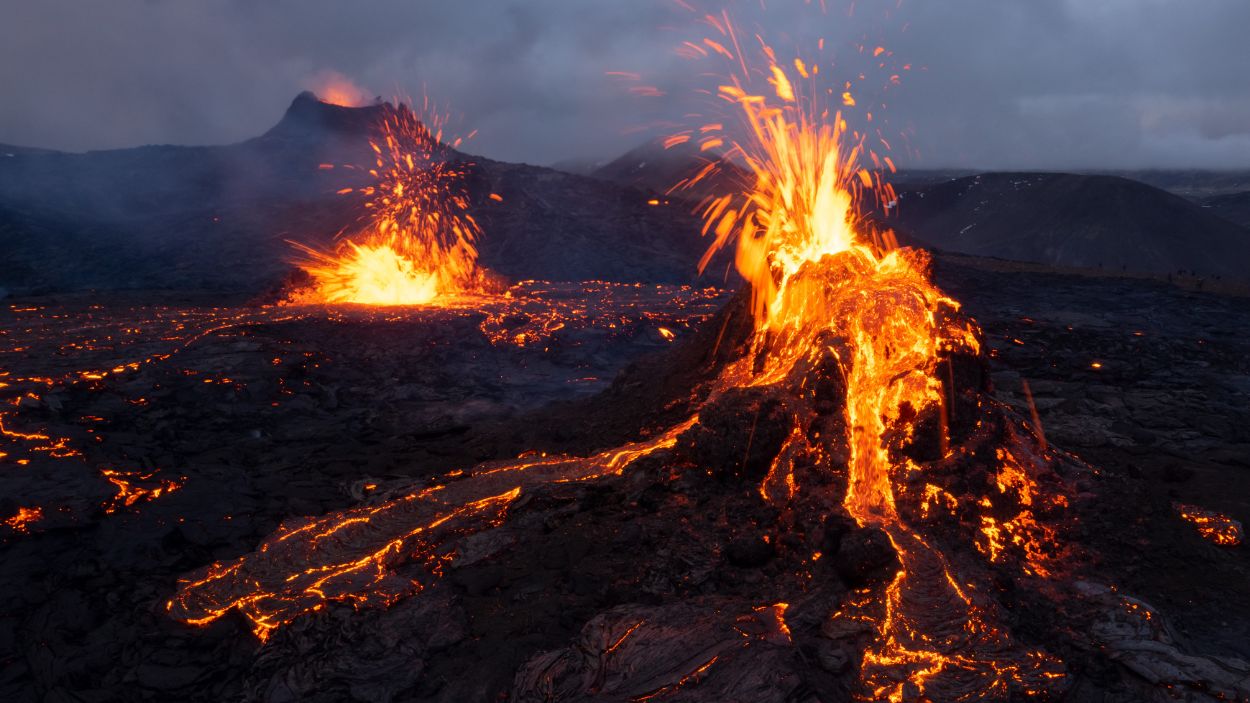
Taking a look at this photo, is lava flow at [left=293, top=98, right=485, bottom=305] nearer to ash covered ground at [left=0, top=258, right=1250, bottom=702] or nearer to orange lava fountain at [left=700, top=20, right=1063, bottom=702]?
ash covered ground at [left=0, top=258, right=1250, bottom=702]

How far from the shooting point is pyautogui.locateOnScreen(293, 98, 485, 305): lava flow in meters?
23.6

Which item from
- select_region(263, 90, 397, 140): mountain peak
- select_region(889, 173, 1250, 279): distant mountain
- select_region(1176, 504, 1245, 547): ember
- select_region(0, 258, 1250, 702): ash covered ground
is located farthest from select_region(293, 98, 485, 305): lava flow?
select_region(889, 173, 1250, 279): distant mountain

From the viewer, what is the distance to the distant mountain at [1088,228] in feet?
187

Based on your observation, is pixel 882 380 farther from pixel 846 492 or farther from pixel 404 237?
pixel 404 237

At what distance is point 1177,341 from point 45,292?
4039 centimetres

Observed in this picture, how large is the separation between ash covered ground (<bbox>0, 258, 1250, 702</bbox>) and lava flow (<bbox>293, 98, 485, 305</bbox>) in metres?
9.18

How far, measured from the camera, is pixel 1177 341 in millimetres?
16188

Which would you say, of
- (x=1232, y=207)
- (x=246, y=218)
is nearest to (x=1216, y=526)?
(x=246, y=218)

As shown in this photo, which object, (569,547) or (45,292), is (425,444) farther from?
(45,292)

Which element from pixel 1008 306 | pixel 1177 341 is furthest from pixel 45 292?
pixel 1177 341

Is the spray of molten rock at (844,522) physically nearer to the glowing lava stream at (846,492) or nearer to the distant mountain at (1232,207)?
the glowing lava stream at (846,492)

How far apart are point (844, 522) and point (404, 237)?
3547 cm

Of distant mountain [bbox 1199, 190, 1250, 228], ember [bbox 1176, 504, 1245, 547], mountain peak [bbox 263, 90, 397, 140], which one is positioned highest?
mountain peak [bbox 263, 90, 397, 140]

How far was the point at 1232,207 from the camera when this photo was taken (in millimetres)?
77375
